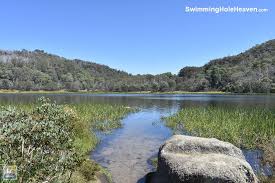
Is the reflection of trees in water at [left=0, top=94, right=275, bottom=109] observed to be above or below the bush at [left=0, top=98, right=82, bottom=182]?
below

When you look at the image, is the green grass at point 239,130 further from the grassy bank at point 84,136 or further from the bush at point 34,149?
the bush at point 34,149

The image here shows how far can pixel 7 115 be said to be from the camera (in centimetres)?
1069

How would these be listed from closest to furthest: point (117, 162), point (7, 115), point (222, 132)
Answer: point (7, 115) < point (117, 162) < point (222, 132)

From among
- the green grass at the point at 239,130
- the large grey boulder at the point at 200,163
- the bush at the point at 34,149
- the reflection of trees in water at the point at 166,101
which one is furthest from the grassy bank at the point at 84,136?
the reflection of trees in water at the point at 166,101

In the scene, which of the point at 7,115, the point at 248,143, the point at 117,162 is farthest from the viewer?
the point at 248,143

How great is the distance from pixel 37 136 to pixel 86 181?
5352 mm

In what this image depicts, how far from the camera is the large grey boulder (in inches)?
454

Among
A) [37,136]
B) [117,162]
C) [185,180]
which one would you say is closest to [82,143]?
[117,162]

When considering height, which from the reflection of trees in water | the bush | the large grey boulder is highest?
the bush

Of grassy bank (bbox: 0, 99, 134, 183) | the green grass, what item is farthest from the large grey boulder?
the green grass

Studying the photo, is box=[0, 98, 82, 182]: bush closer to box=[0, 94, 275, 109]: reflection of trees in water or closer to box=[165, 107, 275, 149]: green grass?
box=[165, 107, 275, 149]: green grass

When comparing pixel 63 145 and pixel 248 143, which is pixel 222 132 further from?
pixel 63 145

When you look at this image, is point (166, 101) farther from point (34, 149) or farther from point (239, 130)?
point (34, 149)

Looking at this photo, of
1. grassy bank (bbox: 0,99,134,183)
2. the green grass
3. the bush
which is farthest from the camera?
the green grass
